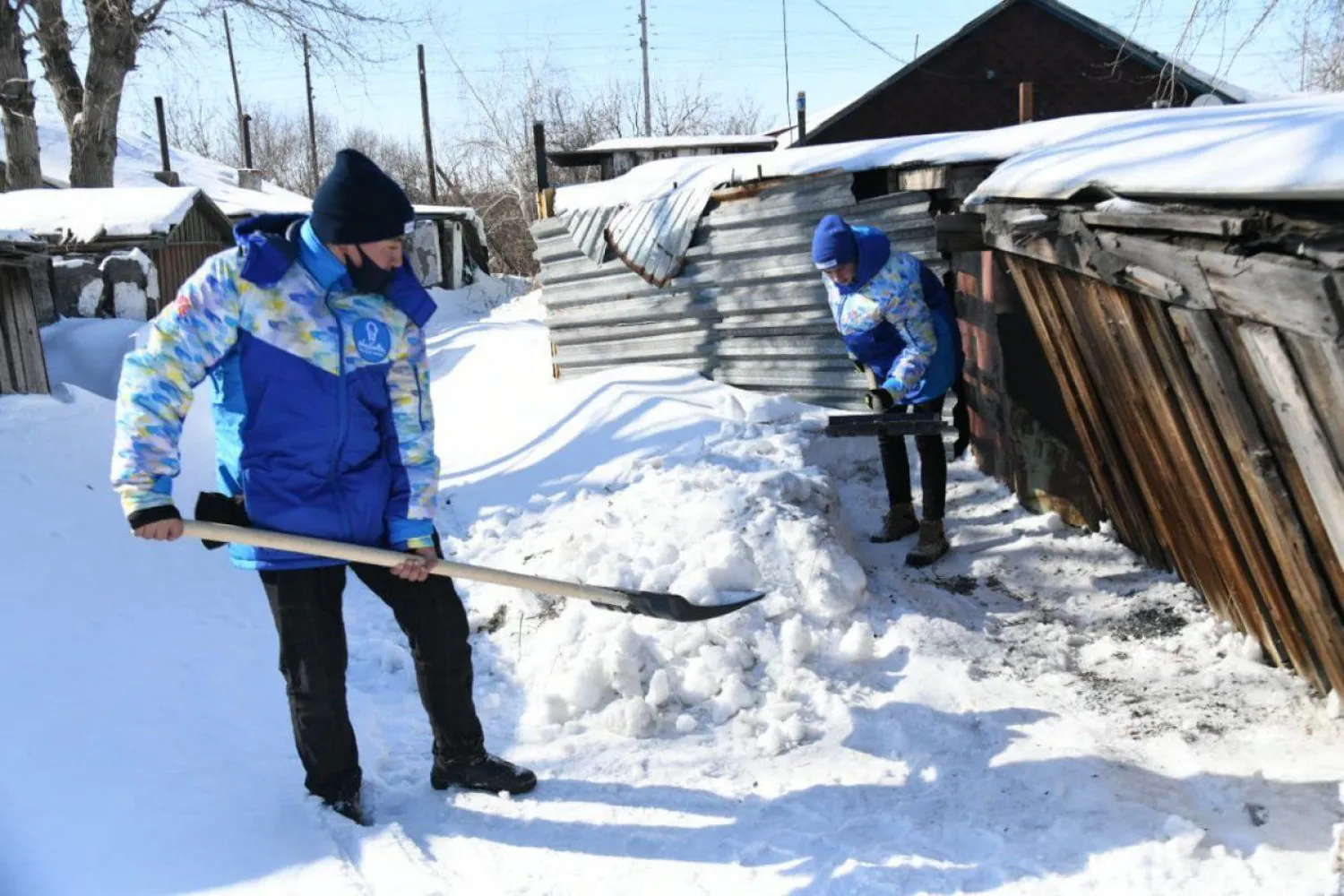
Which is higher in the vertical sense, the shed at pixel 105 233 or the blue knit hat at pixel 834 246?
the shed at pixel 105 233

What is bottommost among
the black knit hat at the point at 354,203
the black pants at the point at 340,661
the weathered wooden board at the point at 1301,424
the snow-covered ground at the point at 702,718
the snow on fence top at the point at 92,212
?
the snow-covered ground at the point at 702,718

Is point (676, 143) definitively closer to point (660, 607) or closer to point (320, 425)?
point (660, 607)

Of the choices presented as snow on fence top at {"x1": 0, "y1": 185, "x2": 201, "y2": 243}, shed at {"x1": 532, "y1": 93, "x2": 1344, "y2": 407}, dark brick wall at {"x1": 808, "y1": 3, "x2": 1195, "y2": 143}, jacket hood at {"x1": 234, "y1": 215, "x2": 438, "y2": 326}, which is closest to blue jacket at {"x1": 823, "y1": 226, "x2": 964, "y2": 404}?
shed at {"x1": 532, "y1": 93, "x2": 1344, "y2": 407}

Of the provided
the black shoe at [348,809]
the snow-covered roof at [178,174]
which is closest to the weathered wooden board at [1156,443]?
the black shoe at [348,809]

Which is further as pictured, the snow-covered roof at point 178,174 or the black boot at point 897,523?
the snow-covered roof at point 178,174

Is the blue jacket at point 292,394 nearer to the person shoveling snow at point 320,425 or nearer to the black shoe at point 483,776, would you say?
the person shoveling snow at point 320,425

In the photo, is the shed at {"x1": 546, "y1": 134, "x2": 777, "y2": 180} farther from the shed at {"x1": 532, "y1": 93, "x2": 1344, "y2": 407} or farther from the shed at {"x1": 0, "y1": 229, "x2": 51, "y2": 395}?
the shed at {"x1": 0, "y1": 229, "x2": 51, "y2": 395}

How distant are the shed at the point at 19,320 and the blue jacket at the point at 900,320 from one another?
5.32 m

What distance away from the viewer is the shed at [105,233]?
13609 millimetres

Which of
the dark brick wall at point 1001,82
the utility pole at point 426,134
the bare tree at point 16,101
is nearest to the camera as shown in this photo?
the bare tree at point 16,101

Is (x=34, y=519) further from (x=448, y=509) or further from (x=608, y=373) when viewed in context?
(x=608, y=373)

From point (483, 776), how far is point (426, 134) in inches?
1296

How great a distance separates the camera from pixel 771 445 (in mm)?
5926

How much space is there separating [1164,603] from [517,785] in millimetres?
2849
